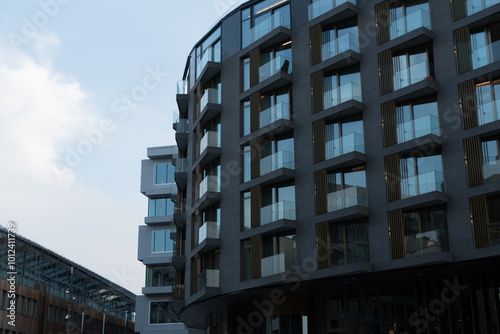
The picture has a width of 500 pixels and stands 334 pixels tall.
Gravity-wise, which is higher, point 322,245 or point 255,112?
point 255,112

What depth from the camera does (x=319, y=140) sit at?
125ft

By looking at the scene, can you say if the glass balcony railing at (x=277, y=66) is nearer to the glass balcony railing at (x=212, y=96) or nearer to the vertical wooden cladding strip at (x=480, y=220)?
the glass balcony railing at (x=212, y=96)

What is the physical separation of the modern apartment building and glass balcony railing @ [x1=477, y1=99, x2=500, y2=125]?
0.07 metres

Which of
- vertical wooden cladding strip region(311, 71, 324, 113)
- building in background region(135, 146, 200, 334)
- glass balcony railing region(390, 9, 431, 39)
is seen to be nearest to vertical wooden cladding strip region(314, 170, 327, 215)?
vertical wooden cladding strip region(311, 71, 324, 113)

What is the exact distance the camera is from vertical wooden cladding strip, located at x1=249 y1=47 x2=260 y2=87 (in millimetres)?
42125

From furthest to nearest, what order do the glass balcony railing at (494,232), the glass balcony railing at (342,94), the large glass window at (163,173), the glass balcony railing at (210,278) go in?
the large glass window at (163,173) → the glass balcony railing at (210,278) → the glass balcony railing at (342,94) → the glass balcony railing at (494,232)

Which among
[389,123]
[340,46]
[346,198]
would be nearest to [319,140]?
[346,198]

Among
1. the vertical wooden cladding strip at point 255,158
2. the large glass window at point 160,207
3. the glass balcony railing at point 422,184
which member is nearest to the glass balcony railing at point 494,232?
the glass balcony railing at point 422,184

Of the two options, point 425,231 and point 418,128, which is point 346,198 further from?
point 418,128

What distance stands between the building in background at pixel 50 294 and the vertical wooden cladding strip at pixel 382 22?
42.8m

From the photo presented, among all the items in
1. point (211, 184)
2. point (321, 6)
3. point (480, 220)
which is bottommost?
point (480, 220)

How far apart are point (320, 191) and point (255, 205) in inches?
172

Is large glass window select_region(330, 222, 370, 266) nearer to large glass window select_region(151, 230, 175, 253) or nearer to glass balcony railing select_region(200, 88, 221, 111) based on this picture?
glass balcony railing select_region(200, 88, 221, 111)

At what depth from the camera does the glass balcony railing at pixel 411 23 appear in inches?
1407
